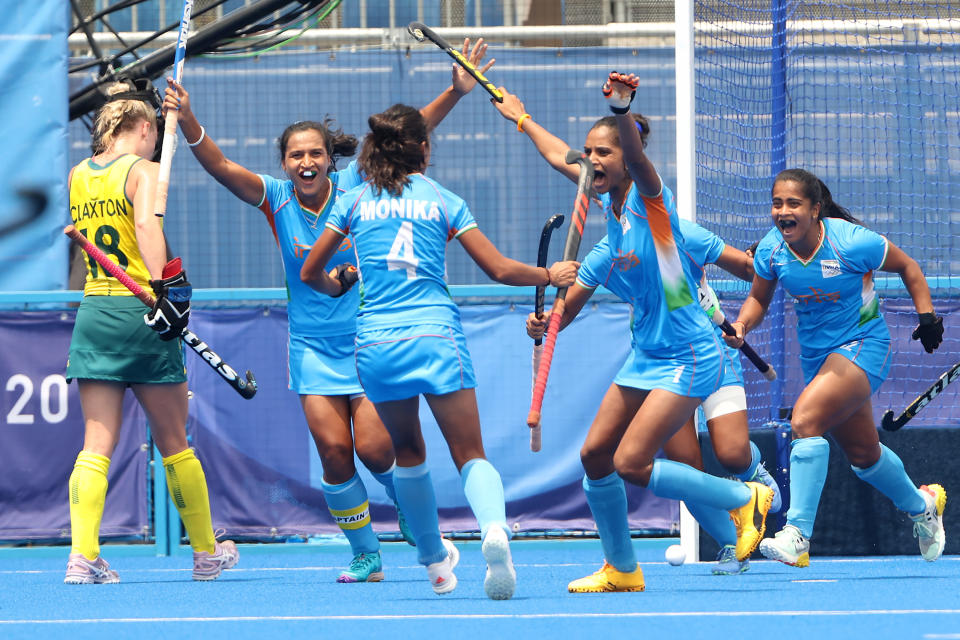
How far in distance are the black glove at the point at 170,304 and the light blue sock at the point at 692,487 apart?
1879mm

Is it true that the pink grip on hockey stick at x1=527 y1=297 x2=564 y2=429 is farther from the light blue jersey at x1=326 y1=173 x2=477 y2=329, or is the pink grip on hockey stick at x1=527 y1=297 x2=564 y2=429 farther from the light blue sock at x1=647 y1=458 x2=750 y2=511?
the light blue sock at x1=647 y1=458 x2=750 y2=511

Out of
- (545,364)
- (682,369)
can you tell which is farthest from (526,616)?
(682,369)

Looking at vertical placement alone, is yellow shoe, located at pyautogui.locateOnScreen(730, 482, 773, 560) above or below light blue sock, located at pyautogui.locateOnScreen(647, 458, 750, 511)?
below

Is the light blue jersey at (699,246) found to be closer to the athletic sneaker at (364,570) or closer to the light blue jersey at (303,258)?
the light blue jersey at (303,258)

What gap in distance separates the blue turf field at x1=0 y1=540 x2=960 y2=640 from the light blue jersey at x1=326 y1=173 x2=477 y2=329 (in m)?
0.96

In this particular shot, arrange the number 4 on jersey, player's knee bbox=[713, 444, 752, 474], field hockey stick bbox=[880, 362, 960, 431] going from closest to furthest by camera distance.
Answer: the number 4 on jersey < player's knee bbox=[713, 444, 752, 474] < field hockey stick bbox=[880, 362, 960, 431]

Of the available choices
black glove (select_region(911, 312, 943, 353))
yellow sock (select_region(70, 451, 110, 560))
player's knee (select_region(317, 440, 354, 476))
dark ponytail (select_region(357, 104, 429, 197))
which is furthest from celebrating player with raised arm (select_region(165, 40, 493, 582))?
black glove (select_region(911, 312, 943, 353))

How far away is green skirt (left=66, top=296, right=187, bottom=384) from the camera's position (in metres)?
5.93

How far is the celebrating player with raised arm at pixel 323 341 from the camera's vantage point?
6.07 m

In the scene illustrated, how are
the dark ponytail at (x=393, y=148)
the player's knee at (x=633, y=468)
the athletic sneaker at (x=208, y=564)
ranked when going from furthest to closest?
the athletic sneaker at (x=208, y=564) → the player's knee at (x=633, y=468) → the dark ponytail at (x=393, y=148)

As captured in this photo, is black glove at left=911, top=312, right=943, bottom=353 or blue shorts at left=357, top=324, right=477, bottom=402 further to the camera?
black glove at left=911, top=312, right=943, bottom=353

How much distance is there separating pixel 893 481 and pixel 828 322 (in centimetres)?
77

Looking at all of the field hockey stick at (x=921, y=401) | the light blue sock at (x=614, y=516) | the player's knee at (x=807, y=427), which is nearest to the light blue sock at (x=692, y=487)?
the light blue sock at (x=614, y=516)

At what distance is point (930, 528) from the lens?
6.77 metres
